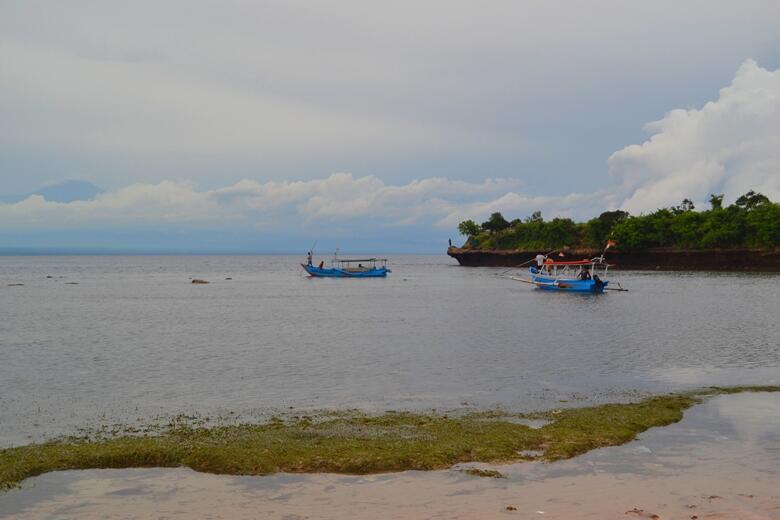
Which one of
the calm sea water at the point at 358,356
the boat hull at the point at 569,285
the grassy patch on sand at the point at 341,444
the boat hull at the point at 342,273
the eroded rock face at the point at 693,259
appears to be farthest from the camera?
the eroded rock face at the point at 693,259

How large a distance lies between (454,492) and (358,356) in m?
19.5

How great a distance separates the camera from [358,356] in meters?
33.2

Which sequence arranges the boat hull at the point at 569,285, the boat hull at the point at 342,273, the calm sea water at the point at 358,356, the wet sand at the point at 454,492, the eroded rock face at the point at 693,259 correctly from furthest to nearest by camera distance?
1. the eroded rock face at the point at 693,259
2. the boat hull at the point at 342,273
3. the boat hull at the point at 569,285
4. the calm sea water at the point at 358,356
5. the wet sand at the point at 454,492

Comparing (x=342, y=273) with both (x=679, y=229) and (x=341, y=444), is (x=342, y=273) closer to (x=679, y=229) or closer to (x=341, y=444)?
(x=679, y=229)

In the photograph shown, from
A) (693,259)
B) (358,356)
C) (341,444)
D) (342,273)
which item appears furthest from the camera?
(693,259)

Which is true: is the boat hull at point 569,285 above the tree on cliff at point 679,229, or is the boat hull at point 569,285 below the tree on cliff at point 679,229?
below

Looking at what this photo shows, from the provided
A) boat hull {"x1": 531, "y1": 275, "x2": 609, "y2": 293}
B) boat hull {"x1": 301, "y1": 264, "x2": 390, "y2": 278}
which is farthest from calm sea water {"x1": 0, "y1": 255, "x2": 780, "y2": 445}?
boat hull {"x1": 301, "y1": 264, "x2": 390, "y2": 278}

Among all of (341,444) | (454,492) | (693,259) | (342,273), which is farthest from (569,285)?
(693,259)

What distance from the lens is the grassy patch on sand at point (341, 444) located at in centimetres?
1539

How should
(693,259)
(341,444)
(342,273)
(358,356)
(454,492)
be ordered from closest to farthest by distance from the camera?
(454,492)
(341,444)
(358,356)
(342,273)
(693,259)

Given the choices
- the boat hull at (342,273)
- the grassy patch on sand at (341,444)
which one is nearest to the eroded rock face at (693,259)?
the boat hull at (342,273)

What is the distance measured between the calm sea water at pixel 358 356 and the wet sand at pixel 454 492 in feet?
17.5

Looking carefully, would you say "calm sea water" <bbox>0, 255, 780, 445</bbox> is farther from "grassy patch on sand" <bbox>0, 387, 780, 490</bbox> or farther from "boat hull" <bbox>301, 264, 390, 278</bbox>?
"boat hull" <bbox>301, 264, 390, 278</bbox>

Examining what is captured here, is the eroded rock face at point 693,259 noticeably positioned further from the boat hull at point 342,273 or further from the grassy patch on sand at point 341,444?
the grassy patch on sand at point 341,444
